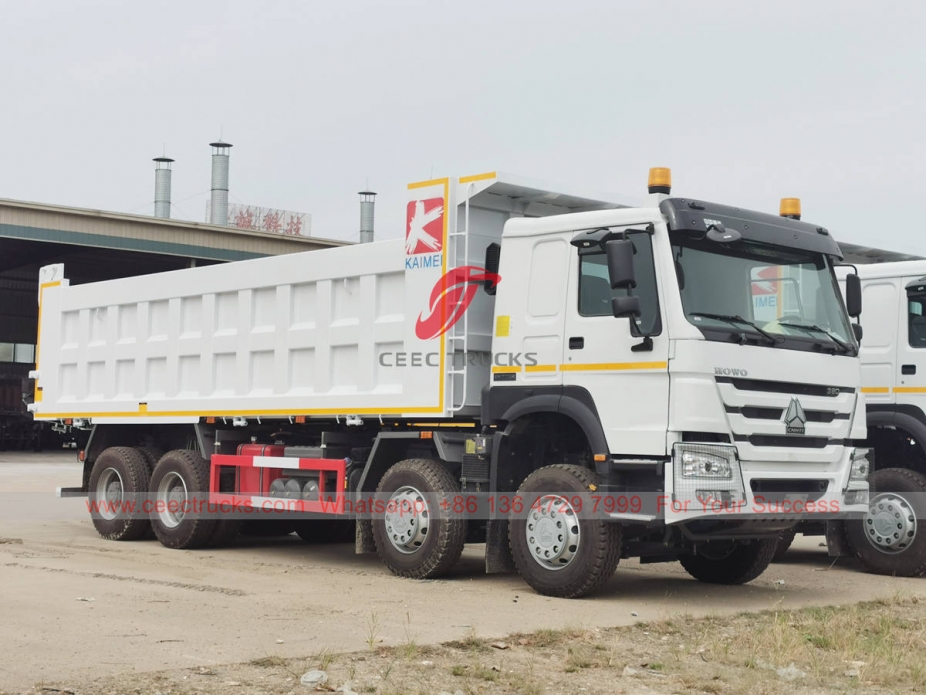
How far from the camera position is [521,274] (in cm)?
1010

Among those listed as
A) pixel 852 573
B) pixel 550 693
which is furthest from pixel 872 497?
pixel 550 693

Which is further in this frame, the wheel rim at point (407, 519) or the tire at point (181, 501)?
the tire at point (181, 501)

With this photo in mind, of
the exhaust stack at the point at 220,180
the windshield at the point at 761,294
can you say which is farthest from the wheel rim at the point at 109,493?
the exhaust stack at the point at 220,180

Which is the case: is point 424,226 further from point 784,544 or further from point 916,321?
point 784,544

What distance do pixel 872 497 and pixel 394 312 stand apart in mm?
4975

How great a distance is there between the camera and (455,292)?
1042cm

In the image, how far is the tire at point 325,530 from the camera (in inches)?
574

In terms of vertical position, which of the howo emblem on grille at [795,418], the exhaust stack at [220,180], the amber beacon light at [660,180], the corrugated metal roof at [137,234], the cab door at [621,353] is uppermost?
the exhaust stack at [220,180]

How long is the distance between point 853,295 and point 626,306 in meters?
2.47

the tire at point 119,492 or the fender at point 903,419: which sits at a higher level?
the fender at point 903,419

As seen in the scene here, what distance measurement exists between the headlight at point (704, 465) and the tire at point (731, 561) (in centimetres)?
198

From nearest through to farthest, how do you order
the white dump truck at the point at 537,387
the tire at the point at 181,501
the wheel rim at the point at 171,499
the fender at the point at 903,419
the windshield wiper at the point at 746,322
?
the white dump truck at the point at 537,387, the windshield wiper at the point at 746,322, the fender at the point at 903,419, the tire at the point at 181,501, the wheel rim at the point at 171,499

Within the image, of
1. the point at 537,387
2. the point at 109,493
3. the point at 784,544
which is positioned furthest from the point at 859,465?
the point at 109,493

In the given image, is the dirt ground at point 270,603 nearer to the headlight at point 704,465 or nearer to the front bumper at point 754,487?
the front bumper at point 754,487
